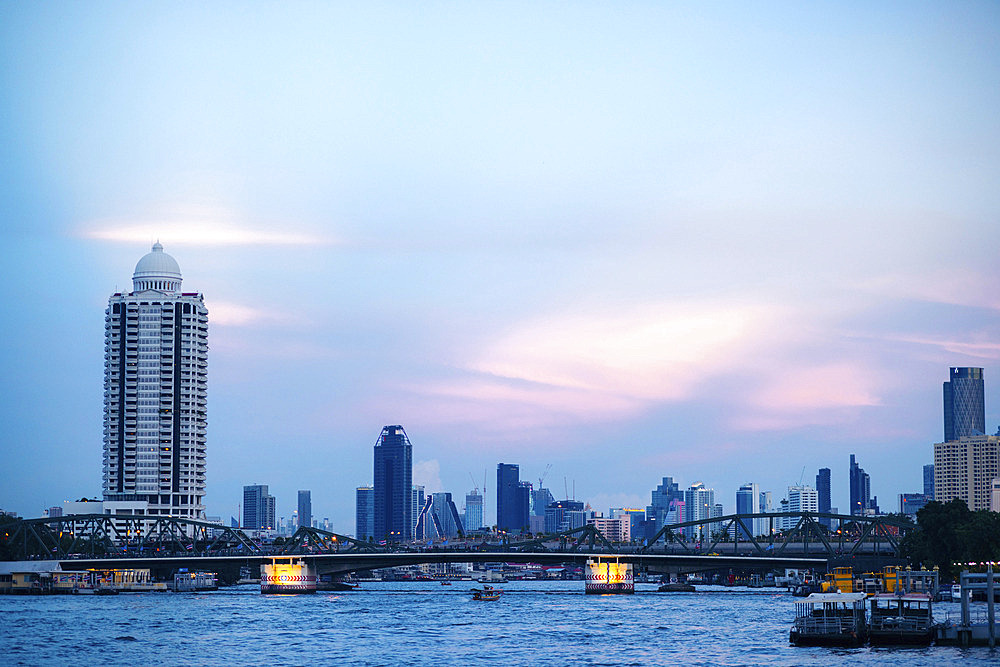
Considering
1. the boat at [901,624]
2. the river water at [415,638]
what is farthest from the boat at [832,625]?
the river water at [415,638]

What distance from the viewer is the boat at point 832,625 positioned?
362 ft

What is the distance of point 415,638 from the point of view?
132 metres

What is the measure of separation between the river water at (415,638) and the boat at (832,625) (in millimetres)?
1944

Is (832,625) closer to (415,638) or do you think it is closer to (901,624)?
(901,624)

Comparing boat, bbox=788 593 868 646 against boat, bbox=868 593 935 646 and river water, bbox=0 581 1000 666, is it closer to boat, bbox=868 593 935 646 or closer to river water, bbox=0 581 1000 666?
boat, bbox=868 593 935 646

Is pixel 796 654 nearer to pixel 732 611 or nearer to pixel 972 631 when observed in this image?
pixel 972 631

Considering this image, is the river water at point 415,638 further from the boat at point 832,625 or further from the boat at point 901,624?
the boat at point 901,624

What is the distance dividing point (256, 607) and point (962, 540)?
338 ft

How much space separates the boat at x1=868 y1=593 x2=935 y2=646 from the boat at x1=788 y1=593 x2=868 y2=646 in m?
1.10

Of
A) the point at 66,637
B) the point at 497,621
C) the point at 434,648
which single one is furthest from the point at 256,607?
the point at 434,648

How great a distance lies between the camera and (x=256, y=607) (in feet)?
639

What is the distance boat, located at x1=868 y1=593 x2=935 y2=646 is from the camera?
352 ft

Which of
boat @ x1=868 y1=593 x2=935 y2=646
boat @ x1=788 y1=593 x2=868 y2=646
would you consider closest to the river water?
boat @ x1=788 y1=593 x2=868 y2=646

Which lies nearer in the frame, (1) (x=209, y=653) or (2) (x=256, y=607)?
(1) (x=209, y=653)
